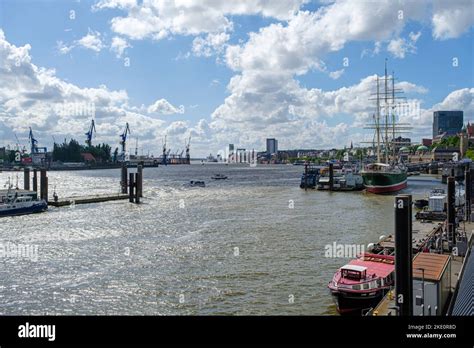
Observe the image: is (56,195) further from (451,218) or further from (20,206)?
(451,218)

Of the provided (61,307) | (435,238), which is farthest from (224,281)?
(435,238)

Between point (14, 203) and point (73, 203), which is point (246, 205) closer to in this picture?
point (73, 203)

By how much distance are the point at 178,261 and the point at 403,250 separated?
16.3 metres

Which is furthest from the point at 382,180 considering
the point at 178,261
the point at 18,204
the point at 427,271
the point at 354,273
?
the point at 427,271

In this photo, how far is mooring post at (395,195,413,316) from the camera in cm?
835

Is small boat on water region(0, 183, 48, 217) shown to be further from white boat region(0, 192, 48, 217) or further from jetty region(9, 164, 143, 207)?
jetty region(9, 164, 143, 207)

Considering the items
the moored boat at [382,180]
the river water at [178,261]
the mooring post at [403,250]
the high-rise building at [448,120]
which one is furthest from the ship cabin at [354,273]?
the high-rise building at [448,120]

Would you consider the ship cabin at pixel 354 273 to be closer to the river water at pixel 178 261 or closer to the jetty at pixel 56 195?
the river water at pixel 178 261

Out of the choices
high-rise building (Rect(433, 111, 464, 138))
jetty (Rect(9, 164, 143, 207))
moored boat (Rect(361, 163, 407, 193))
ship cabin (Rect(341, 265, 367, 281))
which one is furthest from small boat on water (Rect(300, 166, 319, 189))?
ship cabin (Rect(341, 265, 367, 281))

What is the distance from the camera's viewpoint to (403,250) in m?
8.49

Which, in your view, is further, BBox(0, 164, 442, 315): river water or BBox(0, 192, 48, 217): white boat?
BBox(0, 192, 48, 217): white boat

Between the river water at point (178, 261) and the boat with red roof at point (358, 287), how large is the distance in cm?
66

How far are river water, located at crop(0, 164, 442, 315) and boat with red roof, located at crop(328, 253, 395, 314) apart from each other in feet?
2.16

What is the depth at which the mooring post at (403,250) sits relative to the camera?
27.4 ft
